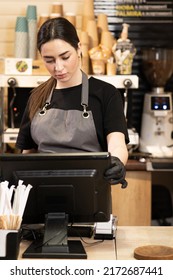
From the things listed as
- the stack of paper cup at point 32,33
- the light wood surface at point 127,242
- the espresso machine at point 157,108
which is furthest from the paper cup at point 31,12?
the light wood surface at point 127,242

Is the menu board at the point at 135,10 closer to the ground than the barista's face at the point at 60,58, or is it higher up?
higher up

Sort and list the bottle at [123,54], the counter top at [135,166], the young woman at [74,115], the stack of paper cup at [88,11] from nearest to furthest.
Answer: the young woman at [74,115] < the counter top at [135,166] < the bottle at [123,54] < the stack of paper cup at [88,11]

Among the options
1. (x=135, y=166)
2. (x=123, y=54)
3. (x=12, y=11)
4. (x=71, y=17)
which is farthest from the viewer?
(x=12, y=11)

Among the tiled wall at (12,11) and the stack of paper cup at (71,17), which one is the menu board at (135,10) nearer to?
Answer: the tiled wall at (12,11)

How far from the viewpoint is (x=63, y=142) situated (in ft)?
8.69

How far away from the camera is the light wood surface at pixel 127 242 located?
2.17 meters

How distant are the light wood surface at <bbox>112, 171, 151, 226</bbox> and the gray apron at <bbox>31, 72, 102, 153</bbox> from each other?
134cm

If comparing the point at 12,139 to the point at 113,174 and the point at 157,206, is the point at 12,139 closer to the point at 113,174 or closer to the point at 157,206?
the point at 157,206

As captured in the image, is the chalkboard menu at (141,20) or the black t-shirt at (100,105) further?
the chalkboard menu at (141,20)

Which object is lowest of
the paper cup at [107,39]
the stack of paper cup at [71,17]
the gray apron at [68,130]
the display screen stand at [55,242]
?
the display screen stand at [55,242]

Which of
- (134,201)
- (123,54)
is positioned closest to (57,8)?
(123,54)

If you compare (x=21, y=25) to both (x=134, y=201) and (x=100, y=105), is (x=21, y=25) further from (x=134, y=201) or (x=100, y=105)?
(x=100, y=105)

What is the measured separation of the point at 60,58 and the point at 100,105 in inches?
12.3

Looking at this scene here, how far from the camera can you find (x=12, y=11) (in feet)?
14.6
